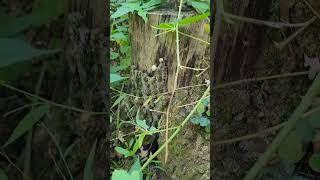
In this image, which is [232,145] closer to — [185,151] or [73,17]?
[73,17]

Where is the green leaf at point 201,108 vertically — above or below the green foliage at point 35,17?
below

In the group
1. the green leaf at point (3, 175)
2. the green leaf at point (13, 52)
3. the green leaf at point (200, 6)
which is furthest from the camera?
the green leaf at point (200, 6)

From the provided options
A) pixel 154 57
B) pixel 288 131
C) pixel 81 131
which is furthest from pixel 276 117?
pixel 154 57

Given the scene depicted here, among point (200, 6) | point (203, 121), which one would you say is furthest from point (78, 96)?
point (203, 121)

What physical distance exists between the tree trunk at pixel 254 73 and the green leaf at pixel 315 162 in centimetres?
5

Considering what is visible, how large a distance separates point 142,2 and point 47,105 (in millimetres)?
947

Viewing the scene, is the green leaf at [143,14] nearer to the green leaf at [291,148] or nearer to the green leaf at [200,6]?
the green leaf at [200,6]

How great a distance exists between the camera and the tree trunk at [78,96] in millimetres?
456

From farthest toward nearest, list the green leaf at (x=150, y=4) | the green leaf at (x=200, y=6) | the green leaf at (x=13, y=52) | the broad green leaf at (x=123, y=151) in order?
the green leaf at (x=150, y=4) → the broad green leaf at (x=123, y=151) → the green leaf at (x=200, y=6) → the green leaf at (x=13, y=52)

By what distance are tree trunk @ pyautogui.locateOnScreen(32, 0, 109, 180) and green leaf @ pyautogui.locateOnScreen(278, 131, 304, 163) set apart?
0.18m

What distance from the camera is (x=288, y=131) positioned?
500 millimetres

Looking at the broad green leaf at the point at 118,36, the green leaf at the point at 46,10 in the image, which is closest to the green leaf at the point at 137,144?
the broad green leaf at the point at 118,36

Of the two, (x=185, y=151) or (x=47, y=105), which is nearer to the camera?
(x=47, y=105)

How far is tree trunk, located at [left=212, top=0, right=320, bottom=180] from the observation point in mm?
505
